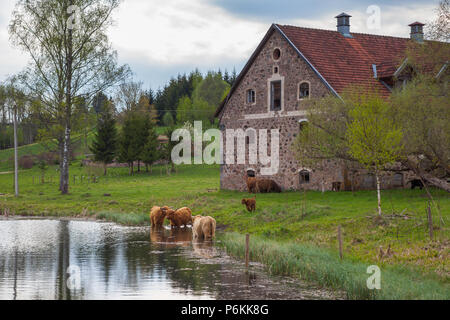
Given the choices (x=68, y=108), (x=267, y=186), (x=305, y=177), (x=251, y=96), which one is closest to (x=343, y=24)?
(x=251, y=96)

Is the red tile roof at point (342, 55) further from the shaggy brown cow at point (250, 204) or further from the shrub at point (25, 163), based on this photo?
the shrub at point (25, 163)

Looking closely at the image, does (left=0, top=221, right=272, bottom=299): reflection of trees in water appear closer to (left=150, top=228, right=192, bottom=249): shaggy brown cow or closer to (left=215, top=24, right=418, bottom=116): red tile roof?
(left=150, top=228, right=192, bottom=249): shaggy brown cow

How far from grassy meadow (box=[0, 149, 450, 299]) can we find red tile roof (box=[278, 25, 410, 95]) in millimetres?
6577

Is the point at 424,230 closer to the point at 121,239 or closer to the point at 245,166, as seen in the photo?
the point at 121,239

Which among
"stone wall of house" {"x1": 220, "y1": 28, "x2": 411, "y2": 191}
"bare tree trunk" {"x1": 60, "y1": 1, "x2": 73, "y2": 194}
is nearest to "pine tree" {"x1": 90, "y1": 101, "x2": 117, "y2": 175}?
"bare tree trunk" {"x1": 60, "y1": 1, "x2": 73, "y2": 194}

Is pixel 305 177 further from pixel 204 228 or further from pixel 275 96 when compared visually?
pixel 204 228

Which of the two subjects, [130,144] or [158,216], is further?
[130,144]

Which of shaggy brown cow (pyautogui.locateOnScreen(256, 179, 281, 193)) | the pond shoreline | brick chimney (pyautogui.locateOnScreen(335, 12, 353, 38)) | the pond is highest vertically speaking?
brick chimney (pyautogui.locateOnScreen(335, 12, 353, 38))

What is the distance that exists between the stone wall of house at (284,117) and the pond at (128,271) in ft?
36.2

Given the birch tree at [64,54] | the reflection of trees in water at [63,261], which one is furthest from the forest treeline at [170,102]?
the reflection of trees in water at [63,261]

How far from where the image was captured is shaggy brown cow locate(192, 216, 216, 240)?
981 inches

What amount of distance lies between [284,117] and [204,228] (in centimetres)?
1338

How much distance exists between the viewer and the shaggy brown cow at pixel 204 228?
2491 cm

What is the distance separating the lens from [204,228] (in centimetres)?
2491
